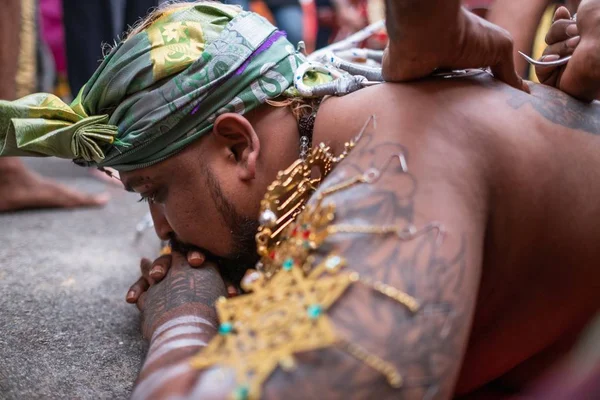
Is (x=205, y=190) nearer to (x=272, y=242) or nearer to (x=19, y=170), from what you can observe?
(x=272, y=242)

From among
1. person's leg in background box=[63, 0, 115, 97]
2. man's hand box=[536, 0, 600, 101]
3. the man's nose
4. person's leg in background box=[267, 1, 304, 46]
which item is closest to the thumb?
man's hand box=[536, 0, 600, 101]

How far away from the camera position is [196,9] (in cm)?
153

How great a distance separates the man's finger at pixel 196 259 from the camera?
5.18ft

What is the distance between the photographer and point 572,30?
136 centimetres

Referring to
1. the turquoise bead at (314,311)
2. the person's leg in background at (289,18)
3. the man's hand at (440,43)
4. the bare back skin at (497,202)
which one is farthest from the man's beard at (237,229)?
the person's leg in background at (289,18)

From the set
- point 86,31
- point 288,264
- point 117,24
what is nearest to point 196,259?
point 288,264

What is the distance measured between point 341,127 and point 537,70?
1.50 ft

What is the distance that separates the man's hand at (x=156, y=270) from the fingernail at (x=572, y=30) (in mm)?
955

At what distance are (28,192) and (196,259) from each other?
157cm

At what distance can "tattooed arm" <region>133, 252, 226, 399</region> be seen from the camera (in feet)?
3.24

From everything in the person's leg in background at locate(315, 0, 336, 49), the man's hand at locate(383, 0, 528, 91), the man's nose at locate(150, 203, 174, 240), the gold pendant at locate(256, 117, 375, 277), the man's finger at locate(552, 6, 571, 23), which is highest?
the man's hand at locate(383, 0, 528, 91)

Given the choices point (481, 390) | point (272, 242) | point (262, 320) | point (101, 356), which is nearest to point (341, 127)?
point (272, 242)

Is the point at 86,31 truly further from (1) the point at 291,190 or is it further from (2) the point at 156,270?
(1) the point at 291,190

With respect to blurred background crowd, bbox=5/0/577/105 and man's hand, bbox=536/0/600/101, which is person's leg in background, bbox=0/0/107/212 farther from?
man's hand, bbox=536/0/600/101
